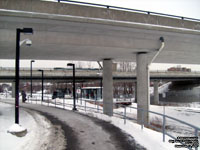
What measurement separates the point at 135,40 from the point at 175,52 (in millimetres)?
4327

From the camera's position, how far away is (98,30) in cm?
1310

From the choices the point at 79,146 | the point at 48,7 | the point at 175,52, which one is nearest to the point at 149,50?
the point at 175,52

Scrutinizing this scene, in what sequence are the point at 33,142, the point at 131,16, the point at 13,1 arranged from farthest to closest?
the point at 131,16
the point at 13,1
the point at 33,142

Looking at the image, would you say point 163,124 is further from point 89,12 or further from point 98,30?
point 98,30

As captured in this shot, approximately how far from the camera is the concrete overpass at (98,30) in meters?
10.8

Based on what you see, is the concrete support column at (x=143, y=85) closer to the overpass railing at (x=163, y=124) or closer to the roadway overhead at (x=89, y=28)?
the overpass railing at (x=163, y=124)

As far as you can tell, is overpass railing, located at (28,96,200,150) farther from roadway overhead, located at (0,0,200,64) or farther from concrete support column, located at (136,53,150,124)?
roadway overhead, located at (0,0,200,64)

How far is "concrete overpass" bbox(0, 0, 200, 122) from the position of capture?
1082 centimetres

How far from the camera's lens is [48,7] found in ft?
35.7

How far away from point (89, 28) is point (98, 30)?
0.69m

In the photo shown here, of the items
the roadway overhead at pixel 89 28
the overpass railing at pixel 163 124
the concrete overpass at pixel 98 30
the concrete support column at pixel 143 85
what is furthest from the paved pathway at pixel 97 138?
the concrete support column at pixel 143 85

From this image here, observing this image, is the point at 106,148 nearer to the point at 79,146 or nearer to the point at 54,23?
the point at 79,146

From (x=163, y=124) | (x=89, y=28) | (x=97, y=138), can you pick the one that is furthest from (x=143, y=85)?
(x=97, y=138)

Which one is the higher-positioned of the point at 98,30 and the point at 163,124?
the point at 98,30
